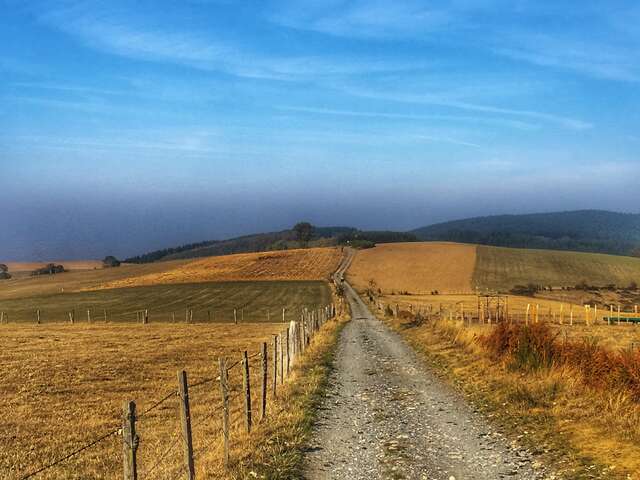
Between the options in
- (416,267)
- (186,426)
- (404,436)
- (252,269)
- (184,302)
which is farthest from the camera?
(252,269)

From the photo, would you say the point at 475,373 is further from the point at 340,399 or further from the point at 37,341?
the point at 37,341

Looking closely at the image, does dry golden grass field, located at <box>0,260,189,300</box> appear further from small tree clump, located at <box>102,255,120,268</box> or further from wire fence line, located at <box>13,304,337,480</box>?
wire fence line, located at <box>13,304,337,480</box>

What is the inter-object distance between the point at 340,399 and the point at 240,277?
10100 centimetres

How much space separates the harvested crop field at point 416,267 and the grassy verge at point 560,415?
79251mm

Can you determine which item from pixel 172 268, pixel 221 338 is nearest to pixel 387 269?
pixel 172 268

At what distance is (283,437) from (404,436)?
2.70m

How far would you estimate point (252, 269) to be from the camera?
124 meters

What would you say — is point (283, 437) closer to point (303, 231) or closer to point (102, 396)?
point (102, 396)

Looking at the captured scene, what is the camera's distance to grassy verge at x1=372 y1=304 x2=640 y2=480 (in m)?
10.0

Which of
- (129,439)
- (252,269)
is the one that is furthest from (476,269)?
(129,439)

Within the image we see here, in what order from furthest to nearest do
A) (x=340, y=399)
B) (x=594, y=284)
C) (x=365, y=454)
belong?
(x=594, y=284) < (x=340, y=399) < (x=365, y=454)

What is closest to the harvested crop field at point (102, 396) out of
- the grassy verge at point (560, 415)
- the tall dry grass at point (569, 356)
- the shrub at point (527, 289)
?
the grassy verge at point (560, 415)

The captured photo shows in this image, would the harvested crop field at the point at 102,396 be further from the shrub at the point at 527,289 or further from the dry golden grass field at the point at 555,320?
the shrub at the point at 527,289

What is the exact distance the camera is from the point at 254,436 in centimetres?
1222
